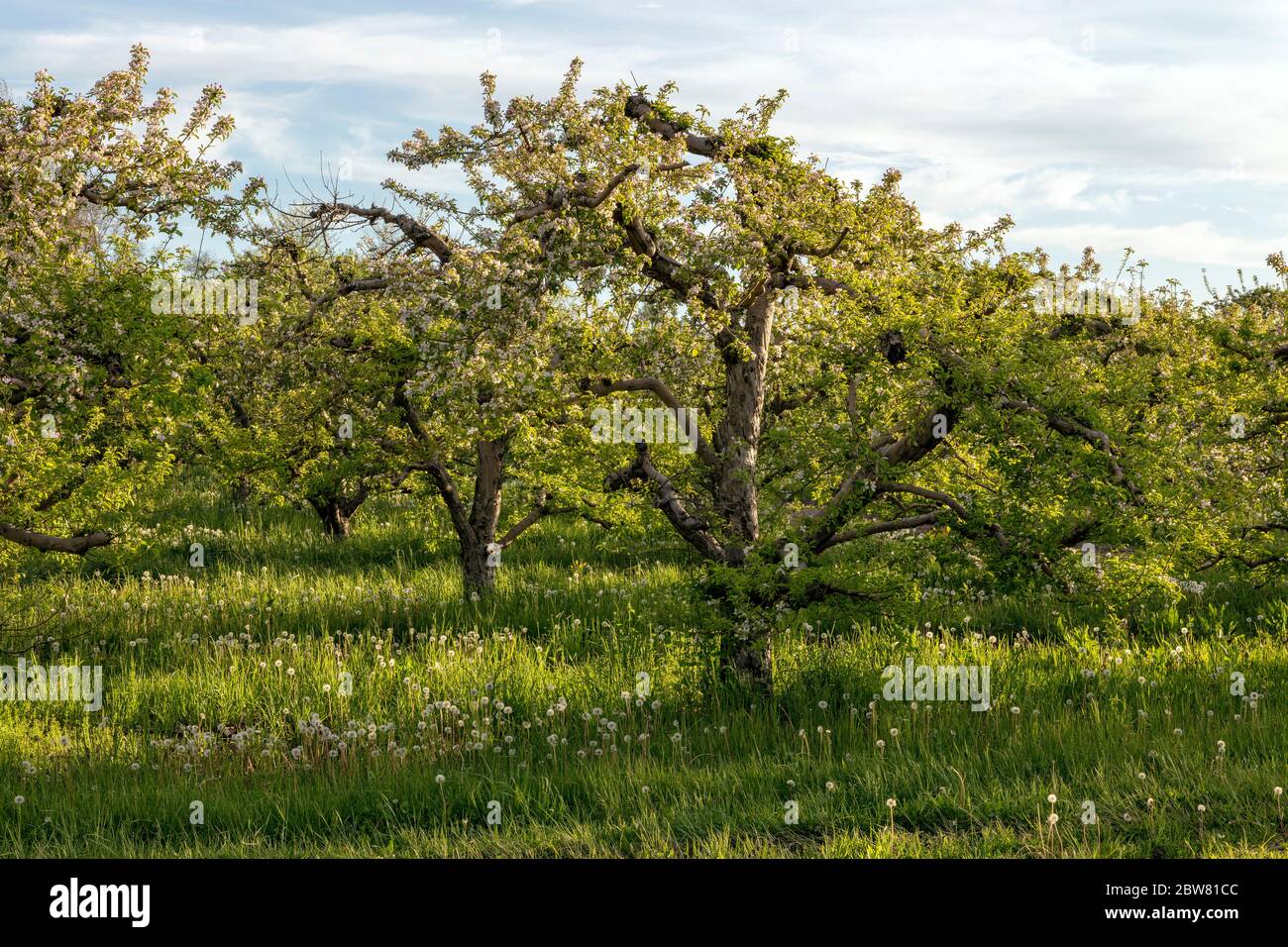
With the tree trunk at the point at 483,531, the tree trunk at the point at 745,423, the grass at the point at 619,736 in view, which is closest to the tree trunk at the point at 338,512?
the grass at the point at 619,736

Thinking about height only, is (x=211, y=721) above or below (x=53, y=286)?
below

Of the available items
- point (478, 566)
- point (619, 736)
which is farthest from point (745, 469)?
point (478, 566)

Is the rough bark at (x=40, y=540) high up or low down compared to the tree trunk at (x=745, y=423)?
down

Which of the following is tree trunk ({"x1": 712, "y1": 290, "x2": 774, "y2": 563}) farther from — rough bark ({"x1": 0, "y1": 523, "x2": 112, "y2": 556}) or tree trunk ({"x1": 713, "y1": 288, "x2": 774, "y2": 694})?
rough bark ({"x1": 0, "y1": 523, "x2": 112, "y2": 556})

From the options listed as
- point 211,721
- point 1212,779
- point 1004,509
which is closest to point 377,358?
point 211,721

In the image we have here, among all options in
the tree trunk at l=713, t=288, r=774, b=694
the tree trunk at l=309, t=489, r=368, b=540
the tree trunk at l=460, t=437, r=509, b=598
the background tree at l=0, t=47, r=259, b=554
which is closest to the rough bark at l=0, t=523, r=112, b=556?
the background tree at l=0, t=47, r=259, b=554

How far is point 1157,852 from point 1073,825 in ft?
2.00

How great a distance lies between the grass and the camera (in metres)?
7.59

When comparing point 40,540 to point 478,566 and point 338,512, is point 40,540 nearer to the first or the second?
point 478,566

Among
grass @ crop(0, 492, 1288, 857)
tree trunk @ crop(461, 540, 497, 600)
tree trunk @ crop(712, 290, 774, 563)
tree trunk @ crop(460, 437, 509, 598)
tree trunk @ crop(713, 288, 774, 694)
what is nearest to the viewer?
grass @ crop(0, 492, 1288, 857)

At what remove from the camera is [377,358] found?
14.9 metres

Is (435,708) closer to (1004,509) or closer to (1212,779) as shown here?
(1004,509)

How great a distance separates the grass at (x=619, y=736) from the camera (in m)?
7.59

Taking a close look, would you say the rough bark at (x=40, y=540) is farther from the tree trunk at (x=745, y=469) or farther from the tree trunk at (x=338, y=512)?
the tree trunk at (x=338, y=512)
